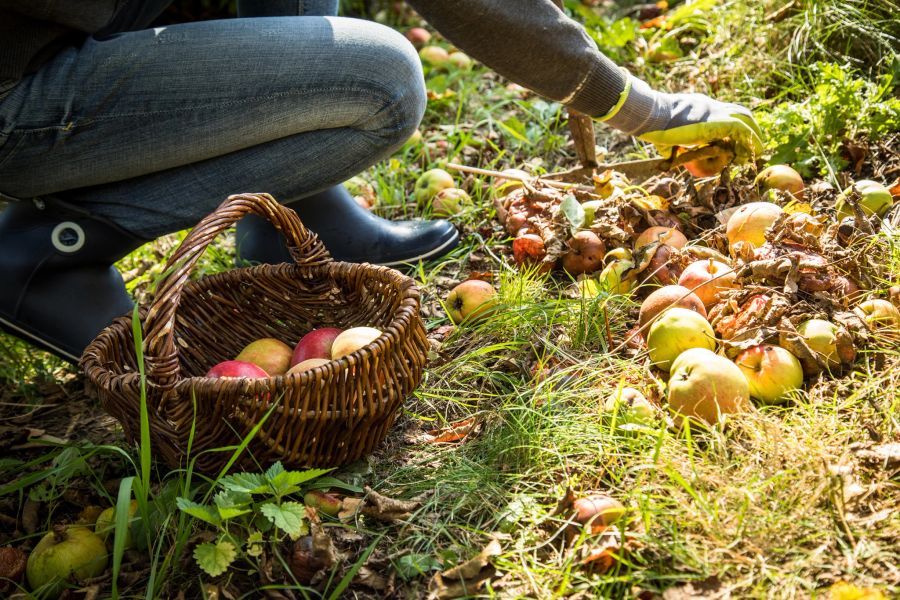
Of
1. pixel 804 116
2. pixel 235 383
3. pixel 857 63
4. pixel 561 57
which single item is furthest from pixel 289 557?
pixel 857 63

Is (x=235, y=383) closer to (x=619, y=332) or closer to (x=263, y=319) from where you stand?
(x=263, y=319)

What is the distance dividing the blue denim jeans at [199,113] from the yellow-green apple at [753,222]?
1016mm

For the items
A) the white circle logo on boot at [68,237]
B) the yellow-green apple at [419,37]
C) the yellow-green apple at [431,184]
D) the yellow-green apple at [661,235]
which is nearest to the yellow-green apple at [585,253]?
the yellow-green apple at [661,235]

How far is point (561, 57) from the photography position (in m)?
2.11

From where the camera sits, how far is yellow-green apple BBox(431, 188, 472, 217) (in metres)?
2.89

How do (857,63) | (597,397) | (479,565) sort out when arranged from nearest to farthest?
(479,565) → (597,397) → (857,63)

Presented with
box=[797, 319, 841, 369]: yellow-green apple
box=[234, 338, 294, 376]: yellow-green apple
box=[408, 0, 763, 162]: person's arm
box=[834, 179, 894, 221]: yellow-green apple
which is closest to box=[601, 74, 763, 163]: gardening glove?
box=[408, 0, 763, 162]: person's arm

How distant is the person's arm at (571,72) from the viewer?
6.74 ft

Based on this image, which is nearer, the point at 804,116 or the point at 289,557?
the point at 289,557

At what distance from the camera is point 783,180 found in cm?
239

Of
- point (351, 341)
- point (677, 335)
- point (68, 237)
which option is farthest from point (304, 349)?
point (677, 335)

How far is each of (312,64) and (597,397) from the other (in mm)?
1188

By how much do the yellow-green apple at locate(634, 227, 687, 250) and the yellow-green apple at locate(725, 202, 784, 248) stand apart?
0.14 m

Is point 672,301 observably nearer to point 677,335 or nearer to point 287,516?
point 677,335
